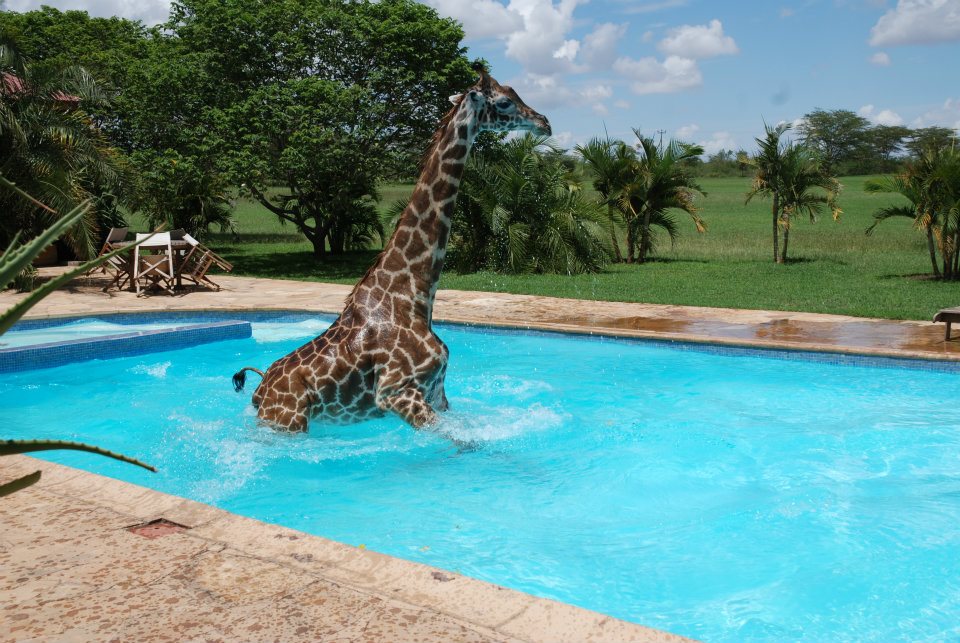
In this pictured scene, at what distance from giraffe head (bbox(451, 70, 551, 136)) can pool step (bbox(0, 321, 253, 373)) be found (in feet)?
22.0

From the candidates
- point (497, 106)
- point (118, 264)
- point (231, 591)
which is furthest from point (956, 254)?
point (231, 591)

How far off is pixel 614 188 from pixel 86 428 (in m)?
16.0

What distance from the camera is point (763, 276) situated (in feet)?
60.3

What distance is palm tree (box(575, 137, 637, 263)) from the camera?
22.4 meters

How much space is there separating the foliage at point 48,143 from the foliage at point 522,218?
24.2 ft

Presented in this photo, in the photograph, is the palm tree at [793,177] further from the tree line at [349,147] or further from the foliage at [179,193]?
the foliage at [179,193]

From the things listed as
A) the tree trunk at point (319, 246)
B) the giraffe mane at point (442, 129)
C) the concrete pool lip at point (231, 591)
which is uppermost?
the giraffe mane at point (442, 129)

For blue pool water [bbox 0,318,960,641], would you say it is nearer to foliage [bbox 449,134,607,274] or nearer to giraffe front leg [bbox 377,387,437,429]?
giraffe front leg [bbox 377,387,437,429]

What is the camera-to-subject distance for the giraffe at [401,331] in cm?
677

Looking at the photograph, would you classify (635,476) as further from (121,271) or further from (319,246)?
(319,246)

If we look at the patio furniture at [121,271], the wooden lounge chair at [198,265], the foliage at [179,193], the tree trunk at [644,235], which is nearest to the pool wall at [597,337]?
the wooden lounge chair at [198,265]

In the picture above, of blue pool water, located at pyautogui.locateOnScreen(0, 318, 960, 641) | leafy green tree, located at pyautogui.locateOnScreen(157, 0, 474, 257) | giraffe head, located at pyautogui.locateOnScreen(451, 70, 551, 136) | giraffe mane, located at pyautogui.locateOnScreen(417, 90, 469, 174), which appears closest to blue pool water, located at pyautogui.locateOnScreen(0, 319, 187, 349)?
blue pool water, located at pyautogui.locateOnScreen(0, 318, 960, 641)

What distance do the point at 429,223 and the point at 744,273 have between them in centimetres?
1346

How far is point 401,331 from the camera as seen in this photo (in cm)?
682
